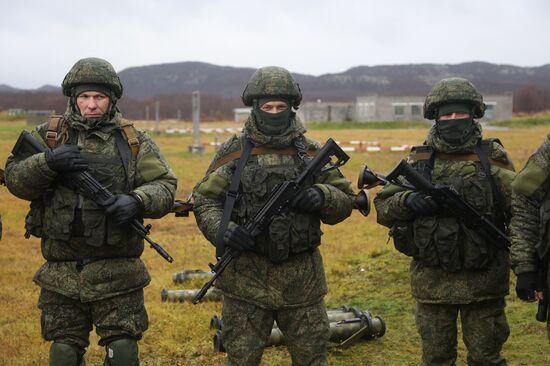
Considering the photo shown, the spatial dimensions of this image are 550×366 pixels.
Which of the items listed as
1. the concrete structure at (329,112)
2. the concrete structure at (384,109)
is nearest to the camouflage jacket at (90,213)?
the concrete structure at (384,109)

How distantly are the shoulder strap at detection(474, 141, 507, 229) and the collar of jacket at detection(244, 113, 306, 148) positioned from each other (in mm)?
1423

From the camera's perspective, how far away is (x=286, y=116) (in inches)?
183

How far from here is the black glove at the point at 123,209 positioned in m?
4.33

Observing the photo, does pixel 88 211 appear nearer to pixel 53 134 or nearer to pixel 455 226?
pixel 53 134

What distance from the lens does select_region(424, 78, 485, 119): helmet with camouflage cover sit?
4.79 m

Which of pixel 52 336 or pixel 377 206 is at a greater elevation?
pixel 377 206

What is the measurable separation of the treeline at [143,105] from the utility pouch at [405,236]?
8256 centimetres

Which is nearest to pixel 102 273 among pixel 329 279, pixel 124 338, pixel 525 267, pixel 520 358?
pixel 124 338

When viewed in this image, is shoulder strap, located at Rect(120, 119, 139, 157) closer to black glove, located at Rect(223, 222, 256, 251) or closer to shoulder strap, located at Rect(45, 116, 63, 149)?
shoulder strap, located at Rect(45, 116, 63, 149)

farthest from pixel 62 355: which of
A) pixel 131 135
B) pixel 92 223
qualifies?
pixel 131 135

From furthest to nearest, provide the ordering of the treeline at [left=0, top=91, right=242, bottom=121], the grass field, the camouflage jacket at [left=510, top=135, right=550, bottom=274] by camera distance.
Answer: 1. the treeline at [left=0, top=91, right=242, bottom=121]
2. the grass field
3. the camouflage jacket at [left=510, top=135, right=550, bottom=274]

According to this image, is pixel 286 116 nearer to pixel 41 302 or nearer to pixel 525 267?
pixel 525 267

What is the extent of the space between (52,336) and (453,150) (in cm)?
341

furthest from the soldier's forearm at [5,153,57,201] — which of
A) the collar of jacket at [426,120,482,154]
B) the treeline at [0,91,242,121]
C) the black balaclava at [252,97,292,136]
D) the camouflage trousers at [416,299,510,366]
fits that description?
the treeline at [0,91,242,121]
